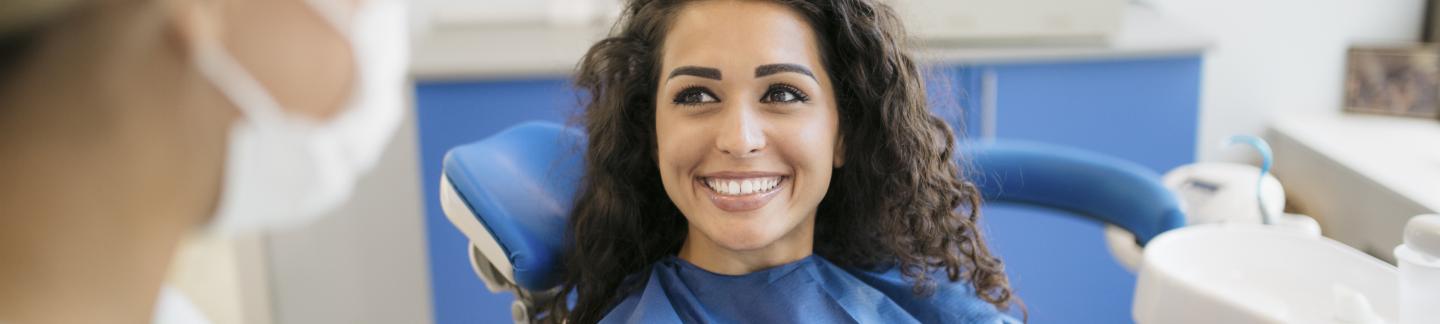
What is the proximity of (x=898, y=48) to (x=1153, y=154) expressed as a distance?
1.15m

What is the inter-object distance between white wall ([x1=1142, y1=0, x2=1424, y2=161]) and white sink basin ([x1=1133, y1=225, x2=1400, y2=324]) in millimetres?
1373

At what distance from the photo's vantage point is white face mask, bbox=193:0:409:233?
586 millimetres

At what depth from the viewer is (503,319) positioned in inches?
86.7

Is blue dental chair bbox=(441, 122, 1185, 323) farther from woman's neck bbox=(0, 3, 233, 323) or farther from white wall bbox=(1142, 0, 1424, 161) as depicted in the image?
white wall bbox=(1142, 0, 1424, 161)

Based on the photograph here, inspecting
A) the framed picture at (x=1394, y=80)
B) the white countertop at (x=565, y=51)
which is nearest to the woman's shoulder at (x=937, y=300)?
the white countertop at (x=565, y=51)

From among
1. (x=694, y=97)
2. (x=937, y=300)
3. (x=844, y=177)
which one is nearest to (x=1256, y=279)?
(x=937, y=300)

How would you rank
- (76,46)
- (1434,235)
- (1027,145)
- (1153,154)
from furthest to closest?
(1153,154) → (1027,145) → (1434,235) → (76,46)

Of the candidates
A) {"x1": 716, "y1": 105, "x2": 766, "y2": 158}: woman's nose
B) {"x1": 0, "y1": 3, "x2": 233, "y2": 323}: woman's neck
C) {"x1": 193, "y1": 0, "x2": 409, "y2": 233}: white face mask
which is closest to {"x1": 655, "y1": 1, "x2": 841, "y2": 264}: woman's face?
{"x1": 716, "y1": 105, "x2": 766, "y2": 158}: woman's nose

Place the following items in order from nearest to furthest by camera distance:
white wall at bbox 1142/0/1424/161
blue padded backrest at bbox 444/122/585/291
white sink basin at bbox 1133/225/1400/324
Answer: white sink basin at bbox 1133/225/1400/324
blue padded backrest at bbox 444/122/585/291
white wall at bbox 1142/0/1424/161

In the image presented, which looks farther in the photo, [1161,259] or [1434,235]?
[1161,259]

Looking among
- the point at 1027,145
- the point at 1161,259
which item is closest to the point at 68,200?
the point at 1161,259

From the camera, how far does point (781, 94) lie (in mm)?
1124

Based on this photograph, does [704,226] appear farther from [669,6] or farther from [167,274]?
[167,274]

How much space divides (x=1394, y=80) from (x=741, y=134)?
1711mm
